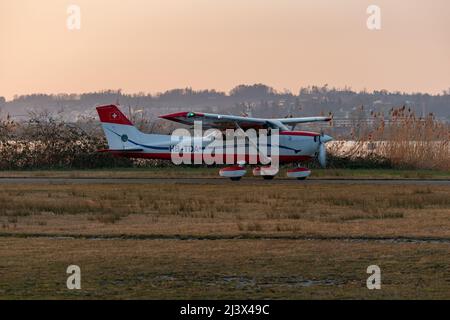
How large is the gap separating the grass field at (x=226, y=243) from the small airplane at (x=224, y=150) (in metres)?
5.66

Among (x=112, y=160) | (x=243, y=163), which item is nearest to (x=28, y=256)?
(x=243, y=163)

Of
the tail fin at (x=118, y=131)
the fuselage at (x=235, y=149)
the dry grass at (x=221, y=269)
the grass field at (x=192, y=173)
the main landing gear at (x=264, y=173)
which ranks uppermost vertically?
the tail fin at (x=118, y=131)

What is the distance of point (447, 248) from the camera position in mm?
15938

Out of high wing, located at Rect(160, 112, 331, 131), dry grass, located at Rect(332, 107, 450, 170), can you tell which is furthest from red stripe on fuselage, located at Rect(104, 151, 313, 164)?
dry grass, located at Rect(332, 107, 450, 170)

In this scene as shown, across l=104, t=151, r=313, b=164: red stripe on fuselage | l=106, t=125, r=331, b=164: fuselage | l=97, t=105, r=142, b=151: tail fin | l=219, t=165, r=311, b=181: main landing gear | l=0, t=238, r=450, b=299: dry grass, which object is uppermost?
l=97, t=105, r=142, b=151: tail fin

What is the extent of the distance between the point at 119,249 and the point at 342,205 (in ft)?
31.7

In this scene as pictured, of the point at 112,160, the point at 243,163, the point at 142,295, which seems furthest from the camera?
the point at 112,160

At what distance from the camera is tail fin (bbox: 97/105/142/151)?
36.7 meters

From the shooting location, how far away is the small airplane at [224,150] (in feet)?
109

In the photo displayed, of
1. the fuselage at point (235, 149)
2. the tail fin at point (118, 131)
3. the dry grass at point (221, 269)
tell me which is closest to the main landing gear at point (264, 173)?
the fuselage at point (235, 149)

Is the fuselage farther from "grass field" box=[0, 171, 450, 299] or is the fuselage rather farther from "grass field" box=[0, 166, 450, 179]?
"grass field" box=[0, 171, 450, 299]

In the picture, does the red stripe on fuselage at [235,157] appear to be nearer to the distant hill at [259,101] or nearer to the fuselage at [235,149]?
the fuselage at [235,149]
